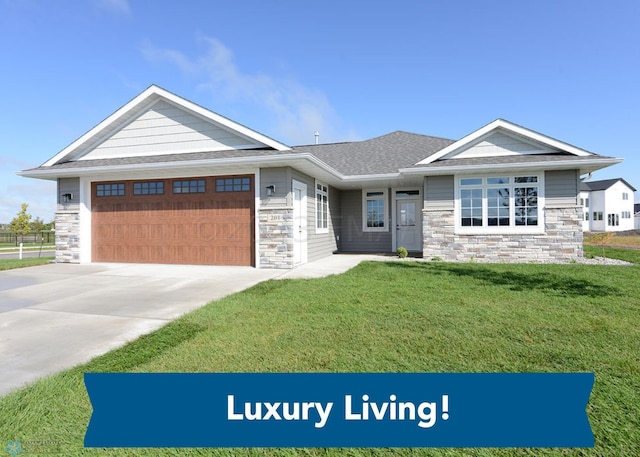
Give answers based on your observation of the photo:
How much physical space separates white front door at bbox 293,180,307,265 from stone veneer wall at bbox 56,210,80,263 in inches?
301

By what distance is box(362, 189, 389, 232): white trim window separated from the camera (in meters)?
14.5

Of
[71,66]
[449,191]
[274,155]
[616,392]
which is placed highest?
[71,66]

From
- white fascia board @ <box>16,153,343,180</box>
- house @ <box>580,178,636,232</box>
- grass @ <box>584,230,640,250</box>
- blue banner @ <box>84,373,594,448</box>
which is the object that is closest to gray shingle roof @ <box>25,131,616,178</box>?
white fascia board @ <box>16,153,343,180</box>

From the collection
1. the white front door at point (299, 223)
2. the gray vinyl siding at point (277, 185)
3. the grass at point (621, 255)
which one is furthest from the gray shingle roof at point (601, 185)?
the gray vinyl siding at point (277, 185)

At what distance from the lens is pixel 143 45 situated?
9.78 metres

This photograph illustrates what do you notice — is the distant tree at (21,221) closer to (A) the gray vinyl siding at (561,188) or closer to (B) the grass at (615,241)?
(A) the gray vinyl siding at (561,188)

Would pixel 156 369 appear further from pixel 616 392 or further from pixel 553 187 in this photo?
pixel 553 187

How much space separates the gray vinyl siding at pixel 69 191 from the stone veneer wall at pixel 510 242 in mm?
12204

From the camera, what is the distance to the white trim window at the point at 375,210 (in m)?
14.5

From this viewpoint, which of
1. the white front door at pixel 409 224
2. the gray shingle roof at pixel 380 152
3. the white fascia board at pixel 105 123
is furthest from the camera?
the white front door at pixel 409 224

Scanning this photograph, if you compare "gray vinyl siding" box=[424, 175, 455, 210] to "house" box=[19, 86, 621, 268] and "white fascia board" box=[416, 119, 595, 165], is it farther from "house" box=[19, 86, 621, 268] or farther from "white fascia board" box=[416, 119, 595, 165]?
"white fascia board" box=[416, 119, 595, 165]

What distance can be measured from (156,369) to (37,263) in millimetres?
11438

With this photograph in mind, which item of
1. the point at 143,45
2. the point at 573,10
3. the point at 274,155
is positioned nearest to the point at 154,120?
the point at 143,45

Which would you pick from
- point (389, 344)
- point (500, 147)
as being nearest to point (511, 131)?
point (500, 147)
